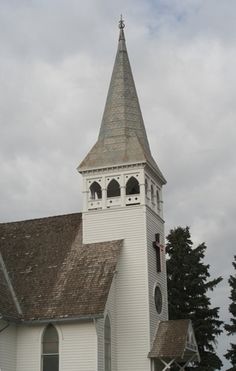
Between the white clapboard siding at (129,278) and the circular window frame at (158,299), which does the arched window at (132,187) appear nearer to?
the white clapboard siding at (129,278)

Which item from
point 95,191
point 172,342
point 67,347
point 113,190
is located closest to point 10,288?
point 67,347

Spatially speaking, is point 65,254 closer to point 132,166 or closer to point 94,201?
point 94,201

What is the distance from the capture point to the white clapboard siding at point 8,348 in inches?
1314

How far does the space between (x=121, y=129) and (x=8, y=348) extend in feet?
50.6

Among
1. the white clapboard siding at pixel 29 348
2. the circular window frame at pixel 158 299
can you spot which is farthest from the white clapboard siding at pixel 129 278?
the white clapboard siding at pixel 29 348

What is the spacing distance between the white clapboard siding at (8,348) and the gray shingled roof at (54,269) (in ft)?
3.46

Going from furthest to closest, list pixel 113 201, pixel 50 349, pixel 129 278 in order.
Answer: pixel 113 201 < pixel 129 278 < pixel 50 349

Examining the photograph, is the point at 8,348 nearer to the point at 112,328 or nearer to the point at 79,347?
the point at 79,347

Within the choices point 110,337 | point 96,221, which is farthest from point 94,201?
point 110,337

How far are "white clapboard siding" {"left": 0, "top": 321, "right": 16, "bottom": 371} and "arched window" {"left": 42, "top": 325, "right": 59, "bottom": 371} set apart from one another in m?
1.74

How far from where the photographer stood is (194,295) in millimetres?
47312

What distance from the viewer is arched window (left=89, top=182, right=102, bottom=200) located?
39844 mm

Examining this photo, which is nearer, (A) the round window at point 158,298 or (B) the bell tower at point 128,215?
(B) the bell tower at point 128,215

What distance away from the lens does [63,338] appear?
110 ft
